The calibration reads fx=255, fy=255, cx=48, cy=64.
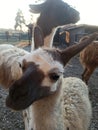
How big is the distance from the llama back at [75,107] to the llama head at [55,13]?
1.46 metres

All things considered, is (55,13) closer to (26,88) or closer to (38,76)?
(38,76)

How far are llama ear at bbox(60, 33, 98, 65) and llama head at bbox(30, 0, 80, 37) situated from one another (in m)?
0.37

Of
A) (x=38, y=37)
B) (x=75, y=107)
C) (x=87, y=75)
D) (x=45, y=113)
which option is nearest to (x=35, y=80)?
(x=45, y=113)

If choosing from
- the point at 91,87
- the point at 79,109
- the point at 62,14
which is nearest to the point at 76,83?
the point at 79,109

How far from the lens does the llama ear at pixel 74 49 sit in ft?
10.5

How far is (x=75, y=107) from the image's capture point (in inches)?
172

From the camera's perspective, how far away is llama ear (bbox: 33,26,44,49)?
3.39 m

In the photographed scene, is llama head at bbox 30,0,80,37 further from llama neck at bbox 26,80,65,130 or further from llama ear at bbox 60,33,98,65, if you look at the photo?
llama neck at bbox 26,80,65,130

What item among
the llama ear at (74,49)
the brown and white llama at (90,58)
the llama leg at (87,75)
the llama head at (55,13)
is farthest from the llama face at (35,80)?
the brown and white llama at (90,58)

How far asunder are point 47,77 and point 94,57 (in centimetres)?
813

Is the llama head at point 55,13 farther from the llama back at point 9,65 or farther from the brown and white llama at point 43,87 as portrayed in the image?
the llama back at point 9,65

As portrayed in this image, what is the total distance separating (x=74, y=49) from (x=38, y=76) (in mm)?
A: 619

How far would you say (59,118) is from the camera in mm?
3504

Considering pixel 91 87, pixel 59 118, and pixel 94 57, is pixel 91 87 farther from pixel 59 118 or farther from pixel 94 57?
pixel 59 118
